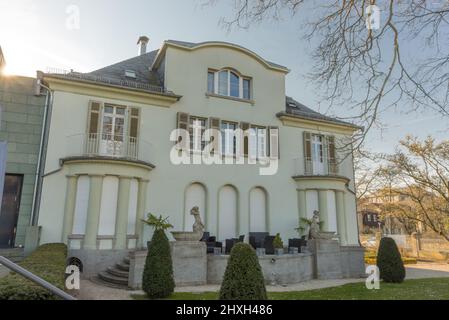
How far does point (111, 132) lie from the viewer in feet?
44.6

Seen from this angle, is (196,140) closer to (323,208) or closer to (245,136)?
(245,136)

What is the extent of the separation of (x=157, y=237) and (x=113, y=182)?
485 cm

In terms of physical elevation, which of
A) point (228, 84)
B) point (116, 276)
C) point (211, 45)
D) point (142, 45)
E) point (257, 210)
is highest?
point (142, 45)

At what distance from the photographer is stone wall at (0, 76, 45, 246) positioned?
1236cm

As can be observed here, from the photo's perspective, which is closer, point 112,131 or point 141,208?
point 141,208

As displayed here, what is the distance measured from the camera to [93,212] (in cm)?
1216

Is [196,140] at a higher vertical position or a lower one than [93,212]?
higher

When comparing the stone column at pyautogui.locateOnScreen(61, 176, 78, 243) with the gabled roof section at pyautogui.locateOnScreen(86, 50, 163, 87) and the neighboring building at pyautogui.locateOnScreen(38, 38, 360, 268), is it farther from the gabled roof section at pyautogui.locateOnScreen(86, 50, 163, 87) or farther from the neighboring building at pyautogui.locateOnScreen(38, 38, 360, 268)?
the gabled roof section at pyautogui.locateOnScreen(86, 50, 163, 87)

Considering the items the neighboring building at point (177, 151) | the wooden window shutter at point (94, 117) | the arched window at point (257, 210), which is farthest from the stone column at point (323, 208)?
the wooden window shutter at point (94, 117)

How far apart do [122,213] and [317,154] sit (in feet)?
35.8

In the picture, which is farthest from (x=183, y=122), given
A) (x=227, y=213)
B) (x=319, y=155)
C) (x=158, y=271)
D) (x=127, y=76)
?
(x=319, y=155)

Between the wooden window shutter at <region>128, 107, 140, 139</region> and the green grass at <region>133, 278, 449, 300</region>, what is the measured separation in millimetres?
7174

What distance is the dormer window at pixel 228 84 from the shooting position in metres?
16.1

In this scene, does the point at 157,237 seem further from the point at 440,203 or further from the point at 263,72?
the point at 440,203
